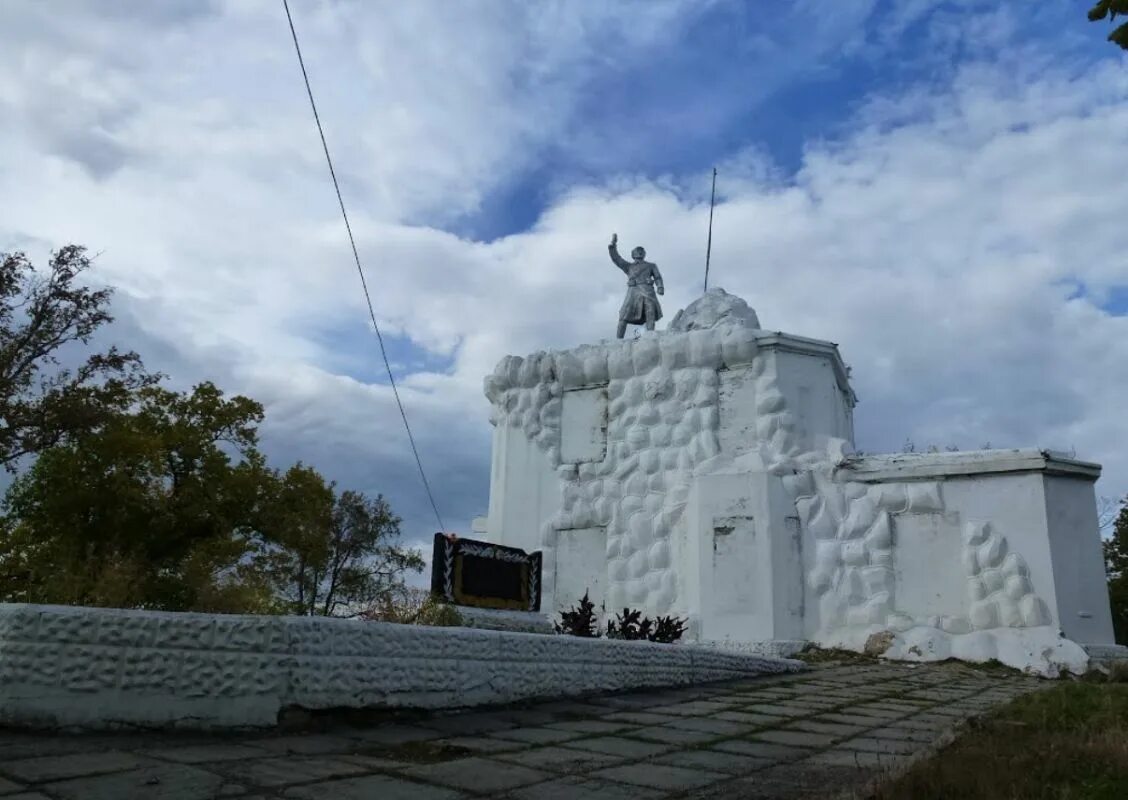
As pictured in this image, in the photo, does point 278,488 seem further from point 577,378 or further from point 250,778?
point 250,778

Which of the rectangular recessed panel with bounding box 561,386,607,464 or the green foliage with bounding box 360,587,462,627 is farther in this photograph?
the rectangular recessed panel with bounding box 561,386,607,464

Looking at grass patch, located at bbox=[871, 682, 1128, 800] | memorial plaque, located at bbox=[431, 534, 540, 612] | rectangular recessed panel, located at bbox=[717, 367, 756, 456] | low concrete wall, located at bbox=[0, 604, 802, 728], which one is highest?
rectangular recessed panel, located at bbox=[717, 367, 756, 456]

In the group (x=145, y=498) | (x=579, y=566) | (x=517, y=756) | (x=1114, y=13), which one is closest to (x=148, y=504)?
(x=145, y=498)

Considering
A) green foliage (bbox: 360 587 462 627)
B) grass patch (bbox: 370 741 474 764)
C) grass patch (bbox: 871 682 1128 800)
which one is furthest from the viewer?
green foliage (bbox: 360 587 462 627)

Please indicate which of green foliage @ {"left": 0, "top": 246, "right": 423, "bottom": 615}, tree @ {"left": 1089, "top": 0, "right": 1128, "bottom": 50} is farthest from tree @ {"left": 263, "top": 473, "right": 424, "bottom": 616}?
tree @ {"left": 1089, "top": 0, "right": 1128, "bottom": 50}

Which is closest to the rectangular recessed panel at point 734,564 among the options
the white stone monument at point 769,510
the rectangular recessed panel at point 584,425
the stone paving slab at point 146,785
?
the white stone monument at point 769,510

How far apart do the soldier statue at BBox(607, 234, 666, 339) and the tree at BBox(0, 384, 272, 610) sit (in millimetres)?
7567

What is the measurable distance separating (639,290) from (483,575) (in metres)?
8.08

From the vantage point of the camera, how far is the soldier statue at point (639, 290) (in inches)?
687

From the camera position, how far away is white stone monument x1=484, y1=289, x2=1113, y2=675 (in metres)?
12.6

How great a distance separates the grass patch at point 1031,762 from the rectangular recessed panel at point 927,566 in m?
7.22

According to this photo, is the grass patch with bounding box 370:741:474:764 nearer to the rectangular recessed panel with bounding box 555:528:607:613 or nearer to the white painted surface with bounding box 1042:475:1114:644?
the white painted surface with bounding box 1042:475:1114:644

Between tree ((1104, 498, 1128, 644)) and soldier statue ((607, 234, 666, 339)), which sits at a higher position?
soldier statue ((607, 234, 666, 339))

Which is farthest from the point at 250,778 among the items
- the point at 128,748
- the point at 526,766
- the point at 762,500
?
the point at 762,500
